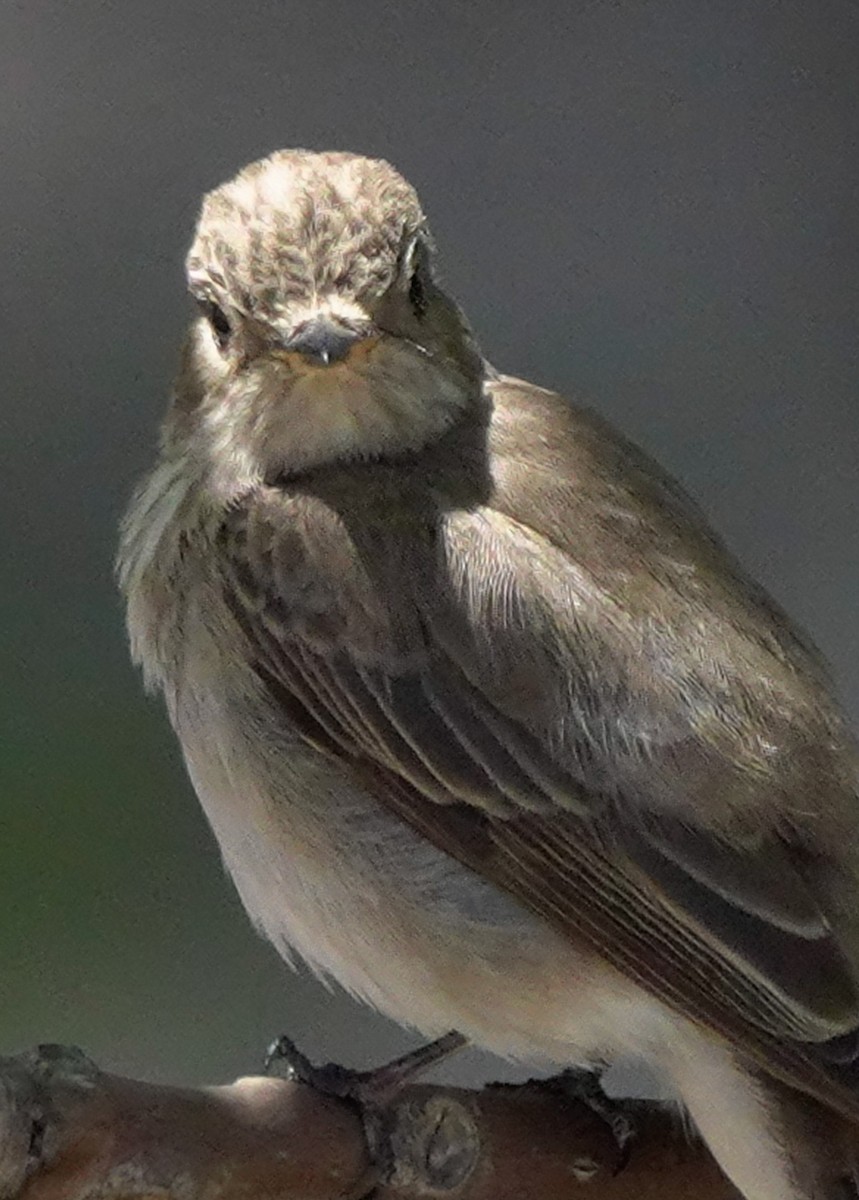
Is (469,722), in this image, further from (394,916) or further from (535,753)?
(394,916)

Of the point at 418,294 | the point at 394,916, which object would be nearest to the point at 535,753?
the point at 394,916

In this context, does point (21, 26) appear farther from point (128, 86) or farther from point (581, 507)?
point (581, 507)

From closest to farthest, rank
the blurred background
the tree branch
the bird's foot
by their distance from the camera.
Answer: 1. the tree branch
2. the bird's foot
3. the blurred background

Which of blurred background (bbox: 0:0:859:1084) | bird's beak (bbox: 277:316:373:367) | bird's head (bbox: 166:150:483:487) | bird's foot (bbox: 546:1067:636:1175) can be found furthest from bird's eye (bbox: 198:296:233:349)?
blurred background (bbox: 0:0:859:1084)

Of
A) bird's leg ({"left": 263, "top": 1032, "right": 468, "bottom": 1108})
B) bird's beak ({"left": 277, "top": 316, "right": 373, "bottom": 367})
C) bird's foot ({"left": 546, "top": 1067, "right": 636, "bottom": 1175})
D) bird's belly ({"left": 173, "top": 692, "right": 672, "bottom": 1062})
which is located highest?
bird's beak ({"left": 277, "top": 316, "right": 373, "bottom": 367})

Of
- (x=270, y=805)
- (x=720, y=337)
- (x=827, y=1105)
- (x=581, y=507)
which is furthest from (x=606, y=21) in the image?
(x=827, y=1105)

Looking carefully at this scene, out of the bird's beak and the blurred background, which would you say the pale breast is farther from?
the blurred background

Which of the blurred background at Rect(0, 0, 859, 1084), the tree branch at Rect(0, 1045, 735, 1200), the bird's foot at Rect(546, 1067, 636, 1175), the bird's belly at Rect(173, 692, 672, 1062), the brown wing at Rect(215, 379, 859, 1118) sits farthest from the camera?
the blurred background at Rect(0, 0, 859, 1084)
